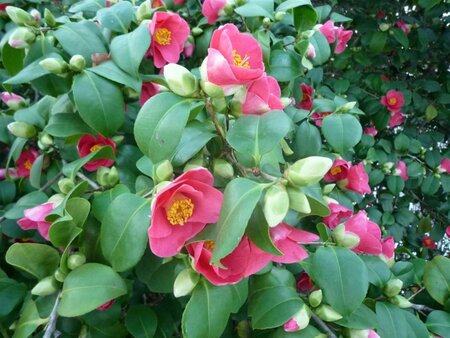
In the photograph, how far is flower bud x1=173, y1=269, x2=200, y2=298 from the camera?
63cm

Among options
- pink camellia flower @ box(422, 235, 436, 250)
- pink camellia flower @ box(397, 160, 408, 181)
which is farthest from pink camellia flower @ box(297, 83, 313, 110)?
pink camellia flower @ box(422, 235, 436, 250)

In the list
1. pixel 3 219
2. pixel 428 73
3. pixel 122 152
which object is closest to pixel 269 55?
pixel 122 152

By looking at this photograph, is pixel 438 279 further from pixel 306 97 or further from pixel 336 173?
pixel 306 97

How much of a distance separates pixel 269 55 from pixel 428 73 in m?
1.72

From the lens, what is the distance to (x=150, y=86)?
867mm

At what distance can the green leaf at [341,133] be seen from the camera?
1031mm

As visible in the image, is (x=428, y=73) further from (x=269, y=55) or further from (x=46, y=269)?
(x=46, y=269)

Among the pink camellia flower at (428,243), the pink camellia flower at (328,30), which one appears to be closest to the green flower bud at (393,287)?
the pink camellia flower at (328,30)

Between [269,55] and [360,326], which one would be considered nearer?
[360,326]

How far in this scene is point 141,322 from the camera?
2.71 ft

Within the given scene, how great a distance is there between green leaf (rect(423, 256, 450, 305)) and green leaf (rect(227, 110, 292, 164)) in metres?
0.52

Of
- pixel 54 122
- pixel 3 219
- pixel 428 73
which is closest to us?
pixel 54 122

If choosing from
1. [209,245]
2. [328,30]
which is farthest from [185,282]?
[328,30]

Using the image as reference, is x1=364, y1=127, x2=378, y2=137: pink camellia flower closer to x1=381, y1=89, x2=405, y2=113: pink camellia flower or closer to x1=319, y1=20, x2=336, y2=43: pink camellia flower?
x1=381, y1=89, x2=405, y2=113: pink camellia flower
